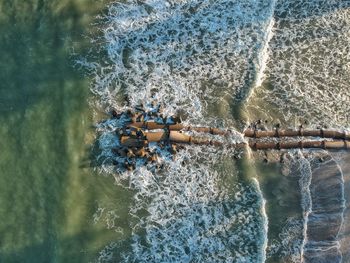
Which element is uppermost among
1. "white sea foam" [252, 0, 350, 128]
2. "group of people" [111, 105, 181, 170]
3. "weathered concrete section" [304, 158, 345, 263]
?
"white sea foam" [252, 0, 350, 128]

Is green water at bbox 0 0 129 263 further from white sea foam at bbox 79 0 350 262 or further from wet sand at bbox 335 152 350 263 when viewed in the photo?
wet sand at bbox 335 152 350 263

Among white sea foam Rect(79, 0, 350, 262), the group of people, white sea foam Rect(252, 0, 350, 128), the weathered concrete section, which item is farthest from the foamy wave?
the weathered concrete section

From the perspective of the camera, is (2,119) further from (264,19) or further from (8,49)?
(264,19)

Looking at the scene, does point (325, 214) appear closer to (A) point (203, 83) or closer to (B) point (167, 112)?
(A) point (203, 83)

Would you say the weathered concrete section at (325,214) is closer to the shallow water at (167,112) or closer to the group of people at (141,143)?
the shallow water at (167,112)

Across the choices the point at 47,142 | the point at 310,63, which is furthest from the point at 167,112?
the point at 310,63

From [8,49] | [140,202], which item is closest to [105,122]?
[140,202]

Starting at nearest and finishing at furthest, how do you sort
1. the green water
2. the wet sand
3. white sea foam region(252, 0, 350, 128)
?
the green water
the wet sand
white sea foam region(252, 0, 350, 128)

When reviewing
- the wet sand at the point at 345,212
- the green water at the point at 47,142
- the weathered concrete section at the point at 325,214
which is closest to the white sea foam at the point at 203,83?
the weathered concrete section at the point at 325,214
